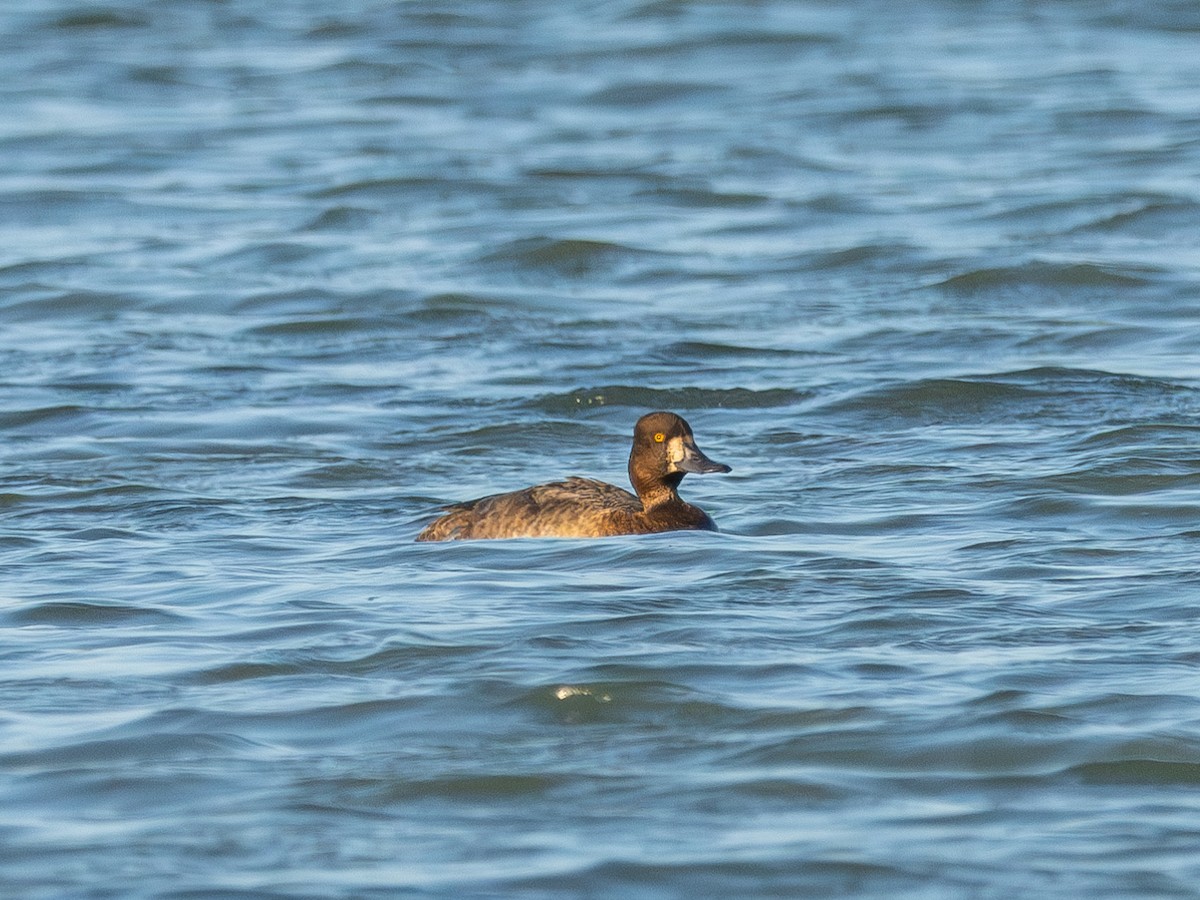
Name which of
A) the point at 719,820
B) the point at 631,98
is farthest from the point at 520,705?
the point at 631,98

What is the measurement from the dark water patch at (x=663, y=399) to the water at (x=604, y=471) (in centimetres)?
5

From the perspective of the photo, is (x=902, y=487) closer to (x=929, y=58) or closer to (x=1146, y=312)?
(x=1146, y=312)

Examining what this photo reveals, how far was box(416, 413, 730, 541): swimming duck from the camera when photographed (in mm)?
10164

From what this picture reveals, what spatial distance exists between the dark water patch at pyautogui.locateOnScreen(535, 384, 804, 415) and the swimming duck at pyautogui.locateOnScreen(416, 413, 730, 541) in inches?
105

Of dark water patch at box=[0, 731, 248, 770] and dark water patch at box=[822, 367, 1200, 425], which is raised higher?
dark water patch at box=[0, 731, 248, 770]

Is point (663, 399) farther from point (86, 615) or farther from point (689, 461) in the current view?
point (86, 615)

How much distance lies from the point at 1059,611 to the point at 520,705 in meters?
2.17

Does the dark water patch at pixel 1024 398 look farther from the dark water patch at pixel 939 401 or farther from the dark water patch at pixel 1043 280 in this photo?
the dark water patch at pixel 1043 280

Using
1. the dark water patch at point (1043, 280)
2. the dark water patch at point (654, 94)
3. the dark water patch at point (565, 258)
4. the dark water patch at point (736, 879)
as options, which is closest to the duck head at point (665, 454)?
the dark water patch at point (736, 879)

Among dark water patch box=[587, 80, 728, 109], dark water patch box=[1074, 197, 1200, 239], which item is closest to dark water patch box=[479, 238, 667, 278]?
dark water patch box=[1074, 197, 1200, 239]

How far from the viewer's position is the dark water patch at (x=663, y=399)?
1345cm

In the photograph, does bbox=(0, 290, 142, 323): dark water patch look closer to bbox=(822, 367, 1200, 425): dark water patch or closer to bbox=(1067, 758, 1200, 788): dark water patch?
bbox=(822, 367, 1200, 425): dark water patch

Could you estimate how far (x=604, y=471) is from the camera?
40.4 feet

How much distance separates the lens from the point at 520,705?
7473mm
